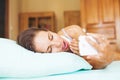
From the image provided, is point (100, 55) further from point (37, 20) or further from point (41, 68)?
point (37, 20)

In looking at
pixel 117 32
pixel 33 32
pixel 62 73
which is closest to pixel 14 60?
pixel 62 73

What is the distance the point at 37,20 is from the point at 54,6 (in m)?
0.39

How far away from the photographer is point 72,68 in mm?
828

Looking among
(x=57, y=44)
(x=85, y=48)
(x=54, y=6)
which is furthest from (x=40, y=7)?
(x=85, y=48)

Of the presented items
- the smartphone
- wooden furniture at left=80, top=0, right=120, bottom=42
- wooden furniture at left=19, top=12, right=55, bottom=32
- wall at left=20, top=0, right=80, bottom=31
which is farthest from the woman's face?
wall at left=20, top=0, right=80, bottom=31

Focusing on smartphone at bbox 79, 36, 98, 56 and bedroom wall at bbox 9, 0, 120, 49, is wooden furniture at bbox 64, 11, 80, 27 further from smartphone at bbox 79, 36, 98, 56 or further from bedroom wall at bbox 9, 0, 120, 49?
smartphone at bbox 79, 36, 98, 56

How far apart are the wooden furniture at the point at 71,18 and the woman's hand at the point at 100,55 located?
8.57ft

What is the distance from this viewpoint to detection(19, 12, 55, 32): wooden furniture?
147 inches

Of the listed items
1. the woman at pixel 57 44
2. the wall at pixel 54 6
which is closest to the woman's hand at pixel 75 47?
the woman at pixel 57 44

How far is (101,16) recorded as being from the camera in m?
3.07

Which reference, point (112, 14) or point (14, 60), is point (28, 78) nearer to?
point (14, 60)

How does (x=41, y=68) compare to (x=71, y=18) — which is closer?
(x=41, y=68)

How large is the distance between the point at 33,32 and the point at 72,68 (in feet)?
1.10

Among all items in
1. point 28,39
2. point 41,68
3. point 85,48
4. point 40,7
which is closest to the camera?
point 41,68
